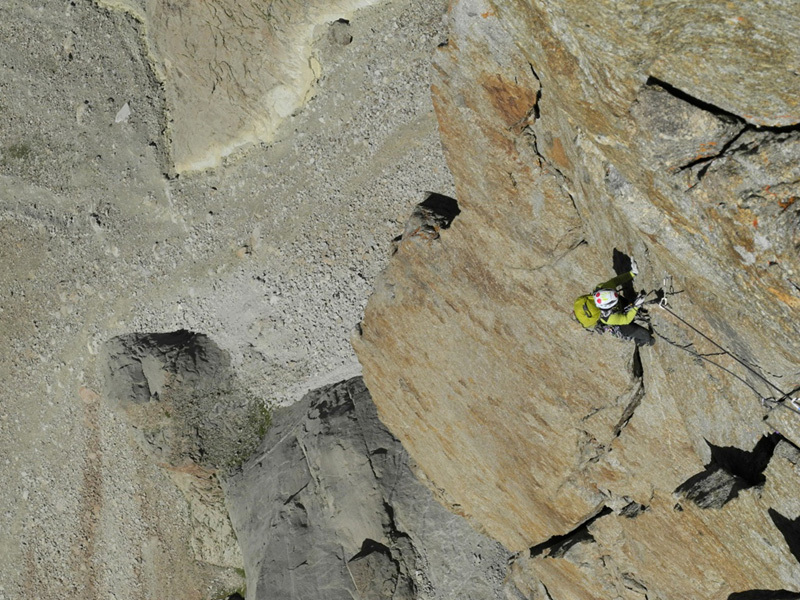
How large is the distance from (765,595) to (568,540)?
5.19m

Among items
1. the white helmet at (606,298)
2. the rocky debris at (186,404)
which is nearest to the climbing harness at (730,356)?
the white helmet at (606,298)

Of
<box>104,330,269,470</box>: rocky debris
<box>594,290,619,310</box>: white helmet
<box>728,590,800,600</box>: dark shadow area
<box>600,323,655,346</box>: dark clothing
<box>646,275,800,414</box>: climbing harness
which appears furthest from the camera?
<box>104,330,269,470</box>: rocky debris

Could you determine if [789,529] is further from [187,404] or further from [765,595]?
[187,404]

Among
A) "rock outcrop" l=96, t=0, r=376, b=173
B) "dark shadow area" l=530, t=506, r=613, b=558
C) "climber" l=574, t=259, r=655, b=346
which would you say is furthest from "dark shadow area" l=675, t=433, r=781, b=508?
"rock outcrop" l=96, t=0, r=376, b=173

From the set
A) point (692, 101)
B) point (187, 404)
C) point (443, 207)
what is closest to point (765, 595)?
point (692, 101)

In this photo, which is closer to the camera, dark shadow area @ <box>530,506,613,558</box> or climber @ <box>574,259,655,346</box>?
climber @ <box>574,259,655,346</box>

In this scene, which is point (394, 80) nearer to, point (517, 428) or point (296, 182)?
point (296, 182)

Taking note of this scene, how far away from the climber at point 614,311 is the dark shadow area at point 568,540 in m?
4.97

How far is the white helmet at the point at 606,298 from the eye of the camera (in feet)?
36.8

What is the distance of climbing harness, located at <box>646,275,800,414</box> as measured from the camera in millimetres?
9188

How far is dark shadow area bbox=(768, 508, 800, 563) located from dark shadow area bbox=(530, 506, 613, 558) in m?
5.13

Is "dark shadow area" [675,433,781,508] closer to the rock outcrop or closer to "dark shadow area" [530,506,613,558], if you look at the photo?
"dark shadow area" [530,506,613,558]

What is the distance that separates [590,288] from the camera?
1274cm

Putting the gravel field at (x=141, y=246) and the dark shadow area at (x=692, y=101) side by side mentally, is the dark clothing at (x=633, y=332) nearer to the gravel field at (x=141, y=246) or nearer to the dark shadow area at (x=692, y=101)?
the dark shadow area at (x=692, y=101)
